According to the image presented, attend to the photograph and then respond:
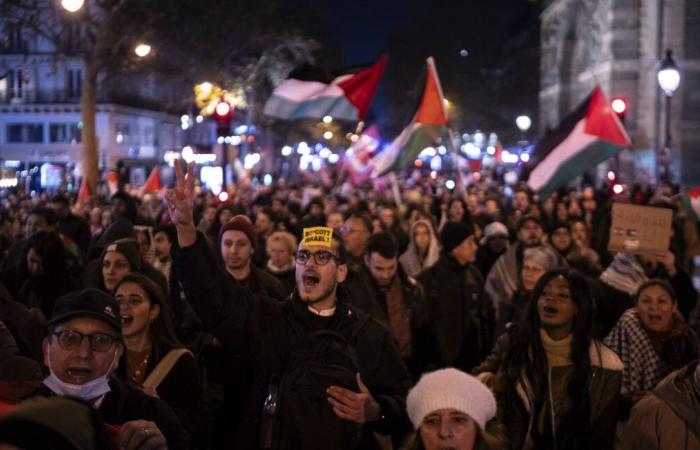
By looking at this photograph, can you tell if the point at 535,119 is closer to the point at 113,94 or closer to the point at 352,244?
the point at 113,94

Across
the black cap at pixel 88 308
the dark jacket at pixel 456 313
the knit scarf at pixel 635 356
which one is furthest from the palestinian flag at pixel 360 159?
the black cap at pixel 88 308

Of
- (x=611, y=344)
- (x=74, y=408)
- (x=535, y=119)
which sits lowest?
Result: (x=611, y=344)

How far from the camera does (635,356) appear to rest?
6.38m

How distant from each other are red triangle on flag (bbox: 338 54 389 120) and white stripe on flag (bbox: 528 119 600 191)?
3284 millimetres

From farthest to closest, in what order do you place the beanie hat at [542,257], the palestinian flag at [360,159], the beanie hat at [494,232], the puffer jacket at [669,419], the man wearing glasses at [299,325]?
the palestinian flag at [360,159], the beanie hat at [494,232], the beanie hat at [542,257], the man wearing glasses at [299,325], the puffer jacket at [669,419]

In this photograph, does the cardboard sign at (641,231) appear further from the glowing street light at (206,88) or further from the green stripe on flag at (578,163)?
the glowing street light at (206,88)

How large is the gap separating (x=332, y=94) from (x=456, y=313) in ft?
25.1

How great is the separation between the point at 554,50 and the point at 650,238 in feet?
129

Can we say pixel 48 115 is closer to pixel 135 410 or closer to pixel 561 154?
pixel 561 154

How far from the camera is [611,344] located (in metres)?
6.53

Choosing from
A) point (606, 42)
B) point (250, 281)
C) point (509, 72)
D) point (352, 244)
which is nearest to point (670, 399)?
point (250, 281)

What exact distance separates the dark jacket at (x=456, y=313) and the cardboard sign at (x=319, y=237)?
3869mm

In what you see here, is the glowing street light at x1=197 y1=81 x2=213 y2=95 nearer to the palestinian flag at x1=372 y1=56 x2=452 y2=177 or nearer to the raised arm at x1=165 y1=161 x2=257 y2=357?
the palestinian flag at x1=372 y1=56 x2=452 y2=177

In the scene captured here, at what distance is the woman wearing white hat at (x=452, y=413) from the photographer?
13.0 ft
